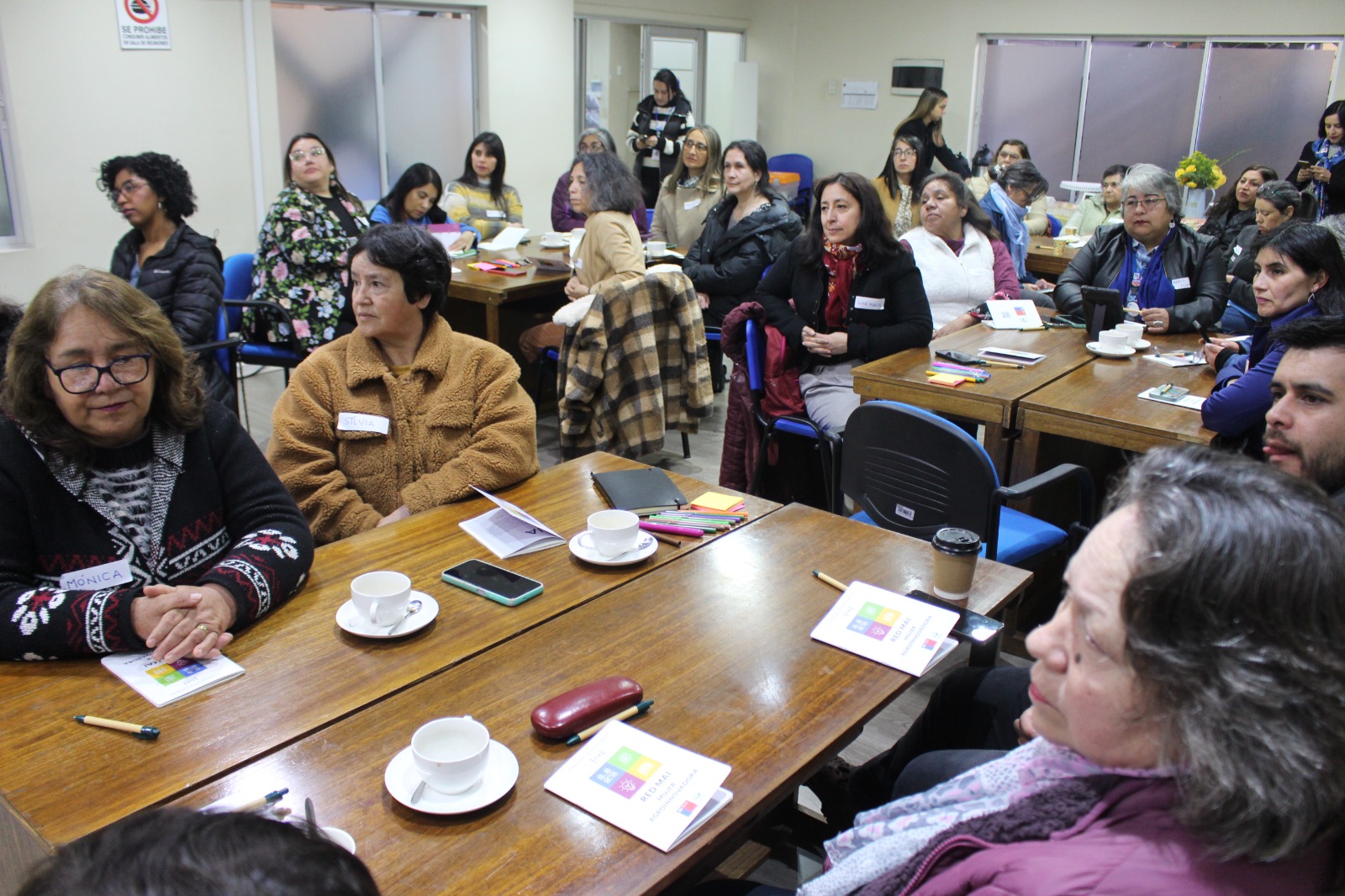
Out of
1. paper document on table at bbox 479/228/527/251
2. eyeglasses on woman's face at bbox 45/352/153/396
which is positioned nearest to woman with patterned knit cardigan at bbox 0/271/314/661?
eyeglasses on woman's face at bbox 45/352/153/396

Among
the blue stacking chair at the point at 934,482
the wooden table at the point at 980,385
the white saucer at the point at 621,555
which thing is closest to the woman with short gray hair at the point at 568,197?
the wooden table at the point at 980,385

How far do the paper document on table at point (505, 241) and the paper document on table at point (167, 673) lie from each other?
4530mm

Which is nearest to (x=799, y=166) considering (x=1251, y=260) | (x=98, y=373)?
(x=1251, y=260)

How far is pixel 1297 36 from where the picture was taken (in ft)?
26.2

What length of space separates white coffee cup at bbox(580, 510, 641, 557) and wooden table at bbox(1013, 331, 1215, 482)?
5.17ft

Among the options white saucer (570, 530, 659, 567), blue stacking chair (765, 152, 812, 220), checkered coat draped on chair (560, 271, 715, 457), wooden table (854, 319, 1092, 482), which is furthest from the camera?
blue stacking chair (765, 152, 812, 220)

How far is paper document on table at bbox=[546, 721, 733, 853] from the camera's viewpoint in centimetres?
124

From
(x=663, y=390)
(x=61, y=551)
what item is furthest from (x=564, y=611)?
(x=663, y=390)

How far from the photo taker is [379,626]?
5.44 ft

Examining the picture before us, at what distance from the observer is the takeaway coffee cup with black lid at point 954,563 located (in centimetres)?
179

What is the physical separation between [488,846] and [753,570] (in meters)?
0.86

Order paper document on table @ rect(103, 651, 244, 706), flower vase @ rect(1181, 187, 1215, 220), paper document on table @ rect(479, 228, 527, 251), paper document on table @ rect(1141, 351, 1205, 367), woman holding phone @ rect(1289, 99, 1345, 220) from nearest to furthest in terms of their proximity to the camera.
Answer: paper document on table @ rect(103, 651, 244, 706) → paper document on table @ rect(1141, 351, 1205, 367) → paper document on table @ rect(479, 228, 527, 251) → woman holding phone @ rect(1289, 99, 1345, 220) → flower vase @ rect(1181, 187, 1215, 220)

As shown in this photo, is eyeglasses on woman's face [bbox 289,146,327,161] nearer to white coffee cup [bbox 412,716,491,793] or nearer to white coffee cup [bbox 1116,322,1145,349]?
white coffee cup [bbox 1116,322,1145,349]

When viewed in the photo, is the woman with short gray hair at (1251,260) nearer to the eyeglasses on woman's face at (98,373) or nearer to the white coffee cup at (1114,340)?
the white coffee cup at (1114,340)
